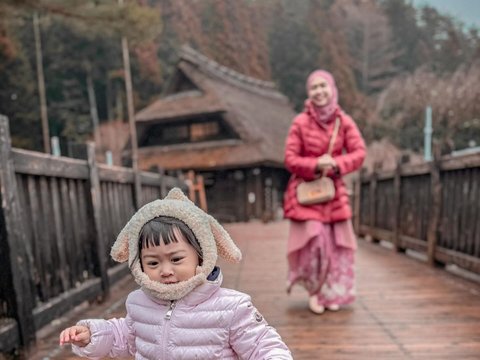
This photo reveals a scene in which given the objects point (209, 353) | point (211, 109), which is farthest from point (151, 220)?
point (211, 109)

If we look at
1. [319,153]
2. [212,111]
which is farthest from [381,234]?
[212,111]

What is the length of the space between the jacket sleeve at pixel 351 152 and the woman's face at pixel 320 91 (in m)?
0.25

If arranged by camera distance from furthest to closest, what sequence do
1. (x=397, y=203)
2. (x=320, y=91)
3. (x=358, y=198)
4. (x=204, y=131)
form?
(x=204, y=131), (x=358, y=198), (x=397, y=203), (x=320, y=91)

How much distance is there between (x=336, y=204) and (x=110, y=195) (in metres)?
2.32

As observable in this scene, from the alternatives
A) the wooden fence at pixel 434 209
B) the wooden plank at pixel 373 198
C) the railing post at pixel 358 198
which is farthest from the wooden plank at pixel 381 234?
the railing post at pixel 358 198

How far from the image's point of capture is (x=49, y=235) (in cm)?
295

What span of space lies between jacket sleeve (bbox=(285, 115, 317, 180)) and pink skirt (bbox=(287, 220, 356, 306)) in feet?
1.23

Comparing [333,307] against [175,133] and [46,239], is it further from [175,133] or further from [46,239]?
[175,133]

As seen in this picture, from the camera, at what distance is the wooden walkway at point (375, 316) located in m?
2.51

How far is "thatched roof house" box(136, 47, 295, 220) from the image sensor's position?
692 inches

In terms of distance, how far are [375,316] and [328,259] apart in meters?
0.52

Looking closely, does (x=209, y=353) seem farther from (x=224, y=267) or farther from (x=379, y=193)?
(x=379, y=193)

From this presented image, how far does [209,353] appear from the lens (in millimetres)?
1459

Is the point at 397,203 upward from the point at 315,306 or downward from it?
upward
